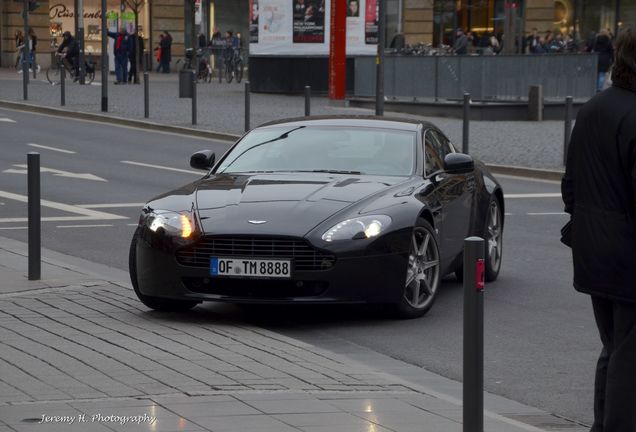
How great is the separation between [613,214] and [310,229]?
3.77 meters

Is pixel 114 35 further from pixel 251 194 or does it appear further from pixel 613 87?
pixel 613 87

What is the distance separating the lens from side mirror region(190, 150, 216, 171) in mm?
10445

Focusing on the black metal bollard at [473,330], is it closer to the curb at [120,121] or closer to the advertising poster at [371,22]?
the curb at [120,121]

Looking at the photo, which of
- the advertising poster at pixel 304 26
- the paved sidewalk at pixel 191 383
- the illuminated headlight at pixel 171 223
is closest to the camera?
the paved sidewalk at pixel 191 383

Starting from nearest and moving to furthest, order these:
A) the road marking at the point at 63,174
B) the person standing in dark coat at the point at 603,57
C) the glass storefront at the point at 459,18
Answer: the road marking at the point at 63,174
the person standing in dark coat at the point at 603,57
the glass storefront at the point at 459,18

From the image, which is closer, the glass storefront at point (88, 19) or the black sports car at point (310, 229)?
the black sports car at point (310, 229)

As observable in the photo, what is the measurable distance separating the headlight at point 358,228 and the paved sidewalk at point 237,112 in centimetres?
1240

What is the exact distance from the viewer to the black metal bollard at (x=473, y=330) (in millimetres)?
5059

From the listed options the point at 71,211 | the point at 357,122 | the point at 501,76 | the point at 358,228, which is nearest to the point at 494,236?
the point at 357,122

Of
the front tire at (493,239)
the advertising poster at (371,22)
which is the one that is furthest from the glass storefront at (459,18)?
the front tire at (493,239)

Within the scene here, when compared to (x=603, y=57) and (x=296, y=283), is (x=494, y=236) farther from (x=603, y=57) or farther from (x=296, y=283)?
(x=603, y=57)

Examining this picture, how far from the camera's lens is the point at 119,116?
2992cm

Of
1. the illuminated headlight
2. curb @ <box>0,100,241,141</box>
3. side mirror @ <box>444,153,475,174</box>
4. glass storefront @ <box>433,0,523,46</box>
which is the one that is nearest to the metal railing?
curb @ <box>0,100,241,141</box>

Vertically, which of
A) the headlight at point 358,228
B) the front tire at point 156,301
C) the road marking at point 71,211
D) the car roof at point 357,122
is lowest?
the road marking at point 71,211
